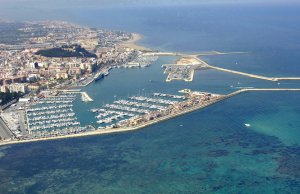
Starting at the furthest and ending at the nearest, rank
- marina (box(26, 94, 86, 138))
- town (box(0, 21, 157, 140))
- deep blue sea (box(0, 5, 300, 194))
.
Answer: town (box(0, 21, 157, 140)), marina (box(26, 94, 86, 138)), deep blue sea (box(0, 5, 300, 194))

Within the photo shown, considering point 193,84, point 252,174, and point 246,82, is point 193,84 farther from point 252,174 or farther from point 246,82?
point 252,174

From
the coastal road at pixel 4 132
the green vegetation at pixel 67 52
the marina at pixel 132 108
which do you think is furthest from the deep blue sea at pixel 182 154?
the green vegetation at pixel 67 52

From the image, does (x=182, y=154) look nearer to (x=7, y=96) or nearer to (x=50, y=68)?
(x=7, y=96)

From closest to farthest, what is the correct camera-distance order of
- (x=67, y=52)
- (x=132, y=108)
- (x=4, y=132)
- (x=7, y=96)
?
(x=4, y=132) < (x=132, y=108) < (x=7, y=96) < (x=67, y=52)

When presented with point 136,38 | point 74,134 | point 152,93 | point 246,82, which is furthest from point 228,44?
point 74,134

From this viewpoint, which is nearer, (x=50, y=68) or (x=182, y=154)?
(x=182, y=154)

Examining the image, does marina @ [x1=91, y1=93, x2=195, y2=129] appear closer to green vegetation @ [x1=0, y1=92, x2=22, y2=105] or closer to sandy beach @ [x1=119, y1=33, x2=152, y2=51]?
green vegetation @ [x1=0, y1=92, x2=22, y2=105]

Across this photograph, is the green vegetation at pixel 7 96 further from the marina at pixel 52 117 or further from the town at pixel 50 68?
the marina at pixel 52 117

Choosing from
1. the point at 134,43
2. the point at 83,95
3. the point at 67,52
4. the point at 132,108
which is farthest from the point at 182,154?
the point at 134,43

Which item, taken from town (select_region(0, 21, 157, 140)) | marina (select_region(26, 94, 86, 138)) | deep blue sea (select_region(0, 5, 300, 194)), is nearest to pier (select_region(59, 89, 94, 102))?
town (select_region(0, 21, 157, 140))
